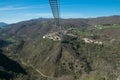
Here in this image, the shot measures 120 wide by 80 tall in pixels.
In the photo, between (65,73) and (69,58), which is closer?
(65,73)

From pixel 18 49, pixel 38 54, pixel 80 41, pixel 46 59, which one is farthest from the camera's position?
pixel 18 49

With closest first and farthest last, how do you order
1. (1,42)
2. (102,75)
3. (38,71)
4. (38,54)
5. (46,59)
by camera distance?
(102,75), (38,71), (46,59), (38,54), (1,42)

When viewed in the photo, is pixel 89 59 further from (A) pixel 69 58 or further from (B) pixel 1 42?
(B) pixel 1 42

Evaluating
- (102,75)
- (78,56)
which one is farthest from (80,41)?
(102,75)

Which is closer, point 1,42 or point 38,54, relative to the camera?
point 38,54

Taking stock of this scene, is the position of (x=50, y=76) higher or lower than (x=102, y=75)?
lower

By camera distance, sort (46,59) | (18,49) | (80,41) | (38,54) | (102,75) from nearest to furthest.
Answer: (102,75) < (46,59) < (38,54) < (80,41) < (18,49)

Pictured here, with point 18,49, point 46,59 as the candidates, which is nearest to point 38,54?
point 46,59

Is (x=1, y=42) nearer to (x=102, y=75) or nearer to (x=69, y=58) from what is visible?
(x=69, y=58)

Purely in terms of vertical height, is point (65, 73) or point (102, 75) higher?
point (102, 75)
